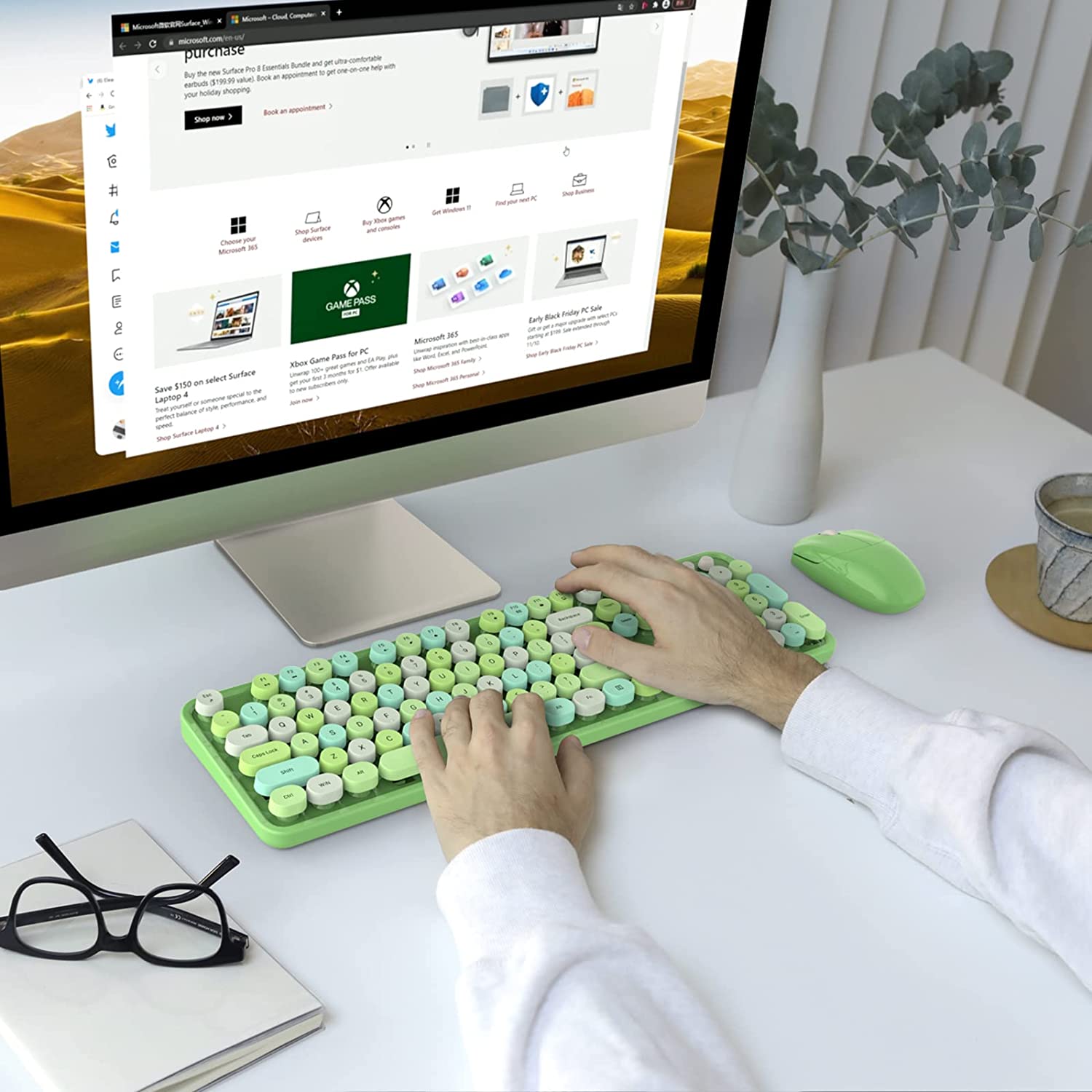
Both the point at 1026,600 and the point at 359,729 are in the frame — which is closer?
the point at 359,729

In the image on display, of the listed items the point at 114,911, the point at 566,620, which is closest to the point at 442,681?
the point at 566,620

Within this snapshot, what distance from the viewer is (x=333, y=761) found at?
823mm

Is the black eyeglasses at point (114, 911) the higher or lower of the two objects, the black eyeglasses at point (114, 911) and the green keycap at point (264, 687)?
the lower

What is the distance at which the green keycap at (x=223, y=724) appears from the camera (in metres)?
0.84

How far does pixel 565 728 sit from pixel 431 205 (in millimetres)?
355

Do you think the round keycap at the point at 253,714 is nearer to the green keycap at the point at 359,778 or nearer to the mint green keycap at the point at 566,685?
the green keycap at the point at 359,778

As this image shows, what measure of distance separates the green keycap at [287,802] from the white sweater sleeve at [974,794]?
1.06 feet

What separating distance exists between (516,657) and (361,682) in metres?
0.11

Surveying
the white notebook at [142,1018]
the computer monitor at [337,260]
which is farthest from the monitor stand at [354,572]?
the white notebook at [142,1018]

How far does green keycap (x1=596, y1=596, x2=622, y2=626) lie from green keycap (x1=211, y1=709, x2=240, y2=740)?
0.28 meters

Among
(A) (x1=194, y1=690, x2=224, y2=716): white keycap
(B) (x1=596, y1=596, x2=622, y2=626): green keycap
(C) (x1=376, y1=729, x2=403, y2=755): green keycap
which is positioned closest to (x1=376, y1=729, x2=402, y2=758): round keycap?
(C) (x1=376, y1=729, x2=403, y2=755): green keycap

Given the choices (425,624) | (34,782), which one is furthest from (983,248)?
(34,782)

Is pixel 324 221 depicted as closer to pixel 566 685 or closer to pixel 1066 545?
pixel 566 685

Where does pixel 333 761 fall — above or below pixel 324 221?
below
